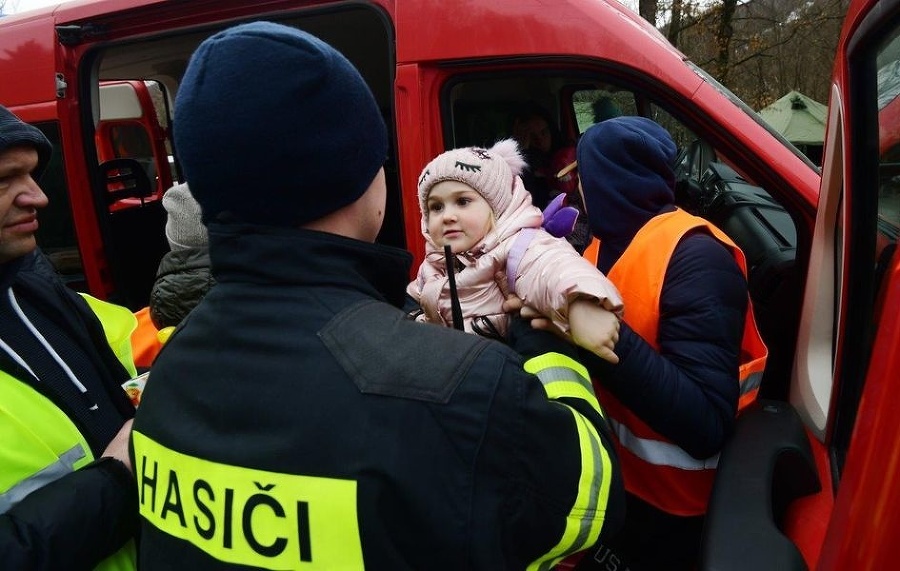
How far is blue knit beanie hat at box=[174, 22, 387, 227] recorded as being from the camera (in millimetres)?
857

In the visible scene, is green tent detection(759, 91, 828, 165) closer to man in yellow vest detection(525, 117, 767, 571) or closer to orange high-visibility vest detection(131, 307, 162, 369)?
man in yellow vest detection(525, 117, 767, 571)

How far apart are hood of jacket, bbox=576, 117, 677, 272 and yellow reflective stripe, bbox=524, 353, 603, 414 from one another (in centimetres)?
65

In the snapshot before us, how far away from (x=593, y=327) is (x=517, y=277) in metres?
0.30

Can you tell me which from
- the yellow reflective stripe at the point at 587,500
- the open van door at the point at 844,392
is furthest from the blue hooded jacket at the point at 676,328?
the yellow reflective stripe at the point at 587,500

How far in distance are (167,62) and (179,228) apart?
2897 millimetres

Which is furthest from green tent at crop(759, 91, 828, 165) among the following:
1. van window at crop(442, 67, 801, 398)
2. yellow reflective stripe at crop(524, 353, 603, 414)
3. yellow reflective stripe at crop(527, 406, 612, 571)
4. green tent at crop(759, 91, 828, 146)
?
yellow reflective stripe at crop(527, 406, 612, 571)

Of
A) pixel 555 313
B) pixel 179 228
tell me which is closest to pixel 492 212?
pixel 555 313

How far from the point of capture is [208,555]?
89 cm

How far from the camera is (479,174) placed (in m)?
1.71

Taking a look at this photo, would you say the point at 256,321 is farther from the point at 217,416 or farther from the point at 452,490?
the point at 452,490

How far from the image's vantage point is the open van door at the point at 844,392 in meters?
0.85

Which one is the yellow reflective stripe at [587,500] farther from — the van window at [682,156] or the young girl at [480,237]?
the van window at [682,156]

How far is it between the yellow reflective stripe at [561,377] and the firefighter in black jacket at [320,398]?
0.08 metres

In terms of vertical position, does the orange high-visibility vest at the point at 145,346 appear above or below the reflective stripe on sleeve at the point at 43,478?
below
